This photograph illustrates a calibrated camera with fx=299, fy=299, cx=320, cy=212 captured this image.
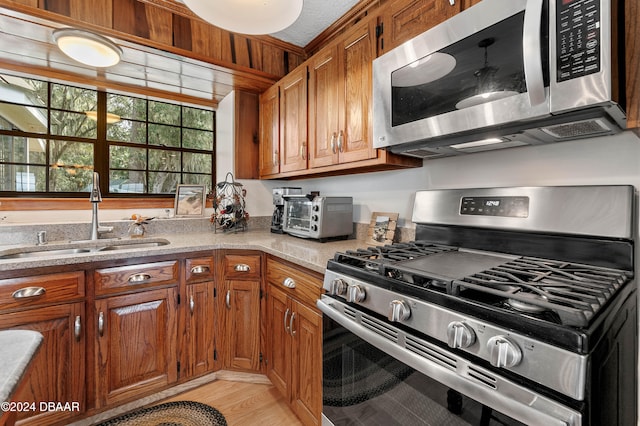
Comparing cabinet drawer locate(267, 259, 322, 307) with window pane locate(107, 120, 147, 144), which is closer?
cabinet drawer locate(267, 259, 322, 307)

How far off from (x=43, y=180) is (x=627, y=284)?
3.18 metres

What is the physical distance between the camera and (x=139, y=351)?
168cm

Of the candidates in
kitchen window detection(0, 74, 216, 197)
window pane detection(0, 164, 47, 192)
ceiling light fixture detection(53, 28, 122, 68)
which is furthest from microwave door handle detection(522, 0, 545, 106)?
window pane detection(0, 164, 47, 192)

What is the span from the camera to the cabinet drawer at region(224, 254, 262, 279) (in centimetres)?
189

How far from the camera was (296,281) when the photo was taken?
154 centimetres

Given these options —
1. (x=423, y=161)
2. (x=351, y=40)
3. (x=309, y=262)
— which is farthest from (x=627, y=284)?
(x=351, y=40)

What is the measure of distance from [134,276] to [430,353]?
1581 millimetres

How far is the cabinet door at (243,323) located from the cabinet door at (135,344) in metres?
0.32

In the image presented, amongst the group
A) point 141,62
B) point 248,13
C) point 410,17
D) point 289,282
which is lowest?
point 289,282

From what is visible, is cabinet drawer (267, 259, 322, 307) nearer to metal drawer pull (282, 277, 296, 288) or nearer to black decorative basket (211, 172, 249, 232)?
metal drawer pull (282, 277, 296, 288)

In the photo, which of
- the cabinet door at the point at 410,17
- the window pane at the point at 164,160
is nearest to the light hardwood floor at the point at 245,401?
the window pane at the point at 164,160

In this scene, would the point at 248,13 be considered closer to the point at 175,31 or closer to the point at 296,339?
the point at 175,31

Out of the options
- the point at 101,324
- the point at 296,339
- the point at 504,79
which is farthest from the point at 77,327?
the point at 504,79

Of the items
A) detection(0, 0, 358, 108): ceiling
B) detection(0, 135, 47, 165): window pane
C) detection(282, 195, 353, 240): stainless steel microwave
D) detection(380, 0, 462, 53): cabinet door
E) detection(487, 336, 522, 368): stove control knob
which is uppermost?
detection(0, 0, 358, 108): ceiling
